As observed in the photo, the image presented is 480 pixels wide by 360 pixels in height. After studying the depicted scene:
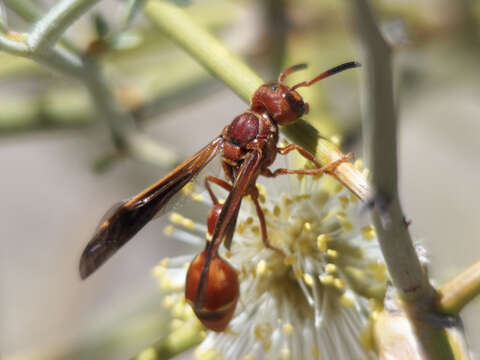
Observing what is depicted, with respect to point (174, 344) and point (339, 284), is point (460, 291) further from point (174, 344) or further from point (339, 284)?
point (174, 344)

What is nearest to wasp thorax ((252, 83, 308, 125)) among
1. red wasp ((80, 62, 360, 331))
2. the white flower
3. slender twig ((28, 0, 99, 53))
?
red wasp ((80, 62, 360, 331))

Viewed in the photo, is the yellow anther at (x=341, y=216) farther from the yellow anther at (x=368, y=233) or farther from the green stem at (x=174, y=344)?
the green stem at (x=174, y=344)

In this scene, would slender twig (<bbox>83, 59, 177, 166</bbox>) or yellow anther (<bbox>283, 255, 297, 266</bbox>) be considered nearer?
yellow anther (<bbox>283, 255, 297, 266</bbox>)

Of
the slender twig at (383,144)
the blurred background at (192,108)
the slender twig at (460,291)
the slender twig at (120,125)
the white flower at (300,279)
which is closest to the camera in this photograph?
the slender twig at (383,144)

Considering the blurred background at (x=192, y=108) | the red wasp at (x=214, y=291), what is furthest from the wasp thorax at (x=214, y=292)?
the blurred background at (x=192, y=108)

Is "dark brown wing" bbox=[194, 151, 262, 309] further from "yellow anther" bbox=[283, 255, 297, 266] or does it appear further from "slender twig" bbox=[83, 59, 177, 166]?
"slender twig" bbox=[83, 59, 177, 166]

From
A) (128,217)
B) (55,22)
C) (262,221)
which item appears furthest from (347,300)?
(55,22)

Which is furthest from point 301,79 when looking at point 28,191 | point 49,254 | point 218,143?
point 28,191
